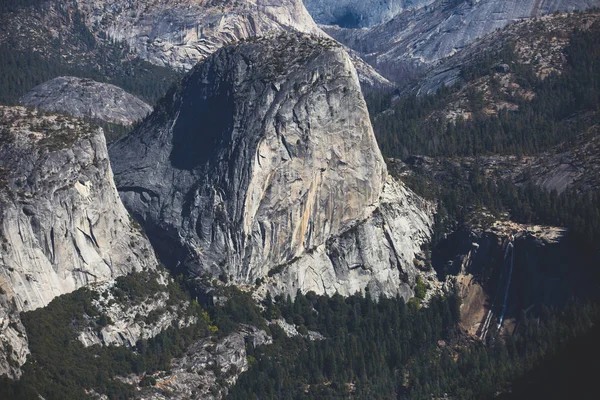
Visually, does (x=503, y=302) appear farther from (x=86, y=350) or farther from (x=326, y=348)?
(x=86, y=350)

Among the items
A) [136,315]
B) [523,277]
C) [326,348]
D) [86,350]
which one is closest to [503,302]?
[523,277]

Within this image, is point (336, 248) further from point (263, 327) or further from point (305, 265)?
point (263, 327)

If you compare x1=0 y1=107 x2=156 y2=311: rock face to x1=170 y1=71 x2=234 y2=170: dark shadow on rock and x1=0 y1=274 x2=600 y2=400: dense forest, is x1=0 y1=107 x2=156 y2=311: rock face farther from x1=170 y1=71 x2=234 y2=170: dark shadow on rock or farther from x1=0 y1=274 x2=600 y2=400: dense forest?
x1=170 y1=71 x2=234 y2=170: dark shadow on rock

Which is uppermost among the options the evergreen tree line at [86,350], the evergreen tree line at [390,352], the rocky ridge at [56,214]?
the rocky ridge at [56,214]

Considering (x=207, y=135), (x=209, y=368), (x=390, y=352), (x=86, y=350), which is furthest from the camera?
(x=207, y=135)

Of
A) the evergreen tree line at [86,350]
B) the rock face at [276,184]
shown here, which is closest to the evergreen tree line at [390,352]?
the rock face at [276,184]

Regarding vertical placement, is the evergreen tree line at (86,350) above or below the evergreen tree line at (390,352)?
above

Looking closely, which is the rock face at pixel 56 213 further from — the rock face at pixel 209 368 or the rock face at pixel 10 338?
the rock face at pixel 209 368
